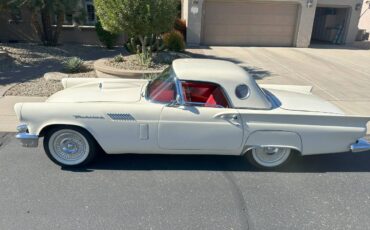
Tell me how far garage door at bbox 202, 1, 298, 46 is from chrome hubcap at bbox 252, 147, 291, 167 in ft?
41.8

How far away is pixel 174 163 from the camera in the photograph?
3.92 metres

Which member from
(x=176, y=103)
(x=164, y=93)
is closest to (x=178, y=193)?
(x=176, y=103)

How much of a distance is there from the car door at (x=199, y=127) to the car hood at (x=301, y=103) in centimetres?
76

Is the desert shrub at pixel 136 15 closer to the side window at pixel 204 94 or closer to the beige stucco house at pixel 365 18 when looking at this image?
the side window at pixel 204 94

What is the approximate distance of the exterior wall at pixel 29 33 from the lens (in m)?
13.8

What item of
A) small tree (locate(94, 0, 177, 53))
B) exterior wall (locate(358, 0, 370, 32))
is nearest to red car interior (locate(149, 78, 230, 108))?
small tree (locate(94, 0, 177, 53))

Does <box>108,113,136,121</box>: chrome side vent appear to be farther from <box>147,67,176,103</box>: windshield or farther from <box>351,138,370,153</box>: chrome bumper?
<box>351,138,370,153</box>: chrome bumper

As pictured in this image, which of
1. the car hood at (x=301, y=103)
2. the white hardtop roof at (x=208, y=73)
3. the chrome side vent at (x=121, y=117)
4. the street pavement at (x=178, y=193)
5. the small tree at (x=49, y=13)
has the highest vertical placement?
the small tree at (x=49, y=13)

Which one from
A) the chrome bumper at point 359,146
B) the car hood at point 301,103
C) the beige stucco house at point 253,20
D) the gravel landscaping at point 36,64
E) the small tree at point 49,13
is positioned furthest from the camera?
the beige stucco house at point 253,20

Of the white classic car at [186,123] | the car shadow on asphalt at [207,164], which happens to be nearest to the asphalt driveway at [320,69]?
the car shadow on asphalt at [207,164]

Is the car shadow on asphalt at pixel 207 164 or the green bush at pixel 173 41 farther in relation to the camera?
the green bush at pixel 173 41

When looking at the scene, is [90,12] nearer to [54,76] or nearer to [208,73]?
[54,76]

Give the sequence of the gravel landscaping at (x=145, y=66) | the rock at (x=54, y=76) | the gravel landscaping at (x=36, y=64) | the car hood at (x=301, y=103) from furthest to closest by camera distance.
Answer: the gravel landscaping at (x=145, y=66) < the rock at (x=54, y=76) < the gravel landscaping at (x=36, y=64) < the car hood at (x=301, y=103)

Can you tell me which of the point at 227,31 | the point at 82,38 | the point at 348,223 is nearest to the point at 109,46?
the point at 82,38
